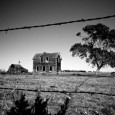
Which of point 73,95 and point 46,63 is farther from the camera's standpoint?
point 46,63

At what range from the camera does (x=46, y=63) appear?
42594 millimetres

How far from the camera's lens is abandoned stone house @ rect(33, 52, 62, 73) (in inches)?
1644

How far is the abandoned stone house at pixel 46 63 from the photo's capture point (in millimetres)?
41750

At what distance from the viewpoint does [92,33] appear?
3656 centimetres

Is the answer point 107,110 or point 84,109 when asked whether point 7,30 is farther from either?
point 107,110

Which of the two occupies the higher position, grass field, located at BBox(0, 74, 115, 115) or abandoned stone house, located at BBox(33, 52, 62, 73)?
abandoned stone house, located at BBox(33, 52, 62, 73)

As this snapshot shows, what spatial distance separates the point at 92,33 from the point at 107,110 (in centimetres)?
3432

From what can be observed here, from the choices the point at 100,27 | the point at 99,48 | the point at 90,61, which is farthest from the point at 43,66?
the point at 100,27

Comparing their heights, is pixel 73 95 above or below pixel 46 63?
below

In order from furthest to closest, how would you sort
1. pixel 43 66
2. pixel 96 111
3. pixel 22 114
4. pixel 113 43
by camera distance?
pixel 43 66, pixel 113 43, pixel 96 111, pixel 22 114

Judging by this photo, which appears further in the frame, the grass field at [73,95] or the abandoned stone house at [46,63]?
the abandoned stone house at [46,63]

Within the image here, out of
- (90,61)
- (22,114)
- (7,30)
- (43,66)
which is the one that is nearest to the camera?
(22,114)

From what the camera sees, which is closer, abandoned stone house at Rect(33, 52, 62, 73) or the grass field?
the grass field

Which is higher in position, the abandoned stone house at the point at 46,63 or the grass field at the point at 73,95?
the abandoned stone house at the point at 46,63
